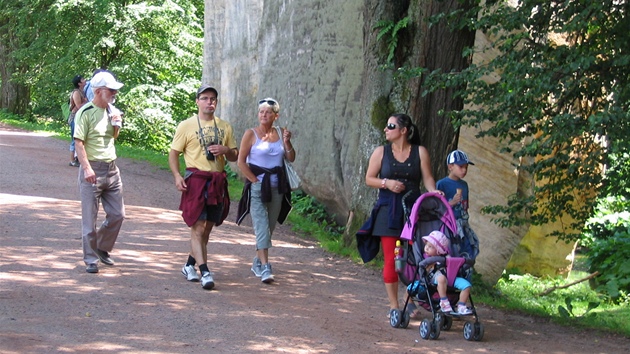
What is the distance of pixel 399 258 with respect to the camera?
766 cm

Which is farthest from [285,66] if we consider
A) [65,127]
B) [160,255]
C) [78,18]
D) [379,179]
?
[65,127]

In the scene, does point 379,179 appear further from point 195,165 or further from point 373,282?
point 373,282

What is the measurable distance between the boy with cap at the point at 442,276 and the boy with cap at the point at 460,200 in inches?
11.7

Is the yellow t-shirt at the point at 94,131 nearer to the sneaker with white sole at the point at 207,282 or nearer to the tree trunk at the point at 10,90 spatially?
the sneaker with white sole at the point at 207,282

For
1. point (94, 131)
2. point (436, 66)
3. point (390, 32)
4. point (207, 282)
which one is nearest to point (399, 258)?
point (207, 282)

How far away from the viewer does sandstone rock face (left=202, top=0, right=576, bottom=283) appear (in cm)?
1237

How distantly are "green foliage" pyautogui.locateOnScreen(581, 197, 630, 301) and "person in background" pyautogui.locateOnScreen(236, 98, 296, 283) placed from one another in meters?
4.74

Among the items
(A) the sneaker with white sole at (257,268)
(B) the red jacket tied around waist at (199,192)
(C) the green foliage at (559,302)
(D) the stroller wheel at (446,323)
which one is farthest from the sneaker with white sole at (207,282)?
(C) the green foliage at (559,302)

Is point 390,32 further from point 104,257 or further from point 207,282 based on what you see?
point 104,257

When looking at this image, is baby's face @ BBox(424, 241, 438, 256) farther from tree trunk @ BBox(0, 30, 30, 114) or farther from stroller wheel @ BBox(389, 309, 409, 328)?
tree trunk @ BBox(0, 30, 30, 114)

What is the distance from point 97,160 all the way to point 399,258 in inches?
135

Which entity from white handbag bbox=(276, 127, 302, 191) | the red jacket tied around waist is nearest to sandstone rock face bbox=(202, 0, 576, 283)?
white handbag bbox=(276, 127, 302, 191)

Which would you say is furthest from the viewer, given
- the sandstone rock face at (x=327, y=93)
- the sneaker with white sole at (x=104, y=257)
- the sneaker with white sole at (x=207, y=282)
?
the sandstone rock face at (x=327, y=93)

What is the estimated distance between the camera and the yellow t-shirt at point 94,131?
30.2 feet
